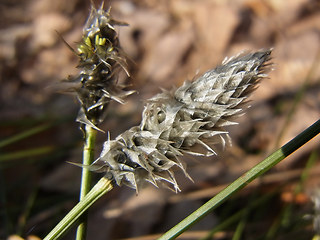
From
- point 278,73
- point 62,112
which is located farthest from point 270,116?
point 62,112

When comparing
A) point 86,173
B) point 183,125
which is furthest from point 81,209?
point 183,125

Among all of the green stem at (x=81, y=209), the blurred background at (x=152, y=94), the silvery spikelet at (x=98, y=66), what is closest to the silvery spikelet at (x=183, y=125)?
the green stem at (x=81, y=209)

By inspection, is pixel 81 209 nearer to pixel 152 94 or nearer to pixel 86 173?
pixel 86 173

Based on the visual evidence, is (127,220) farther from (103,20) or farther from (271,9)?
(271,9)

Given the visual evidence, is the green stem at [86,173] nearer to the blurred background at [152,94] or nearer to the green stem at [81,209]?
the green stem at [81,209]

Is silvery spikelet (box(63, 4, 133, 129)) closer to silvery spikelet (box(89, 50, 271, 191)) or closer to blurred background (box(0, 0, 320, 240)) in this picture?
silvery spikelet (box(89, 50, 271, 191))
